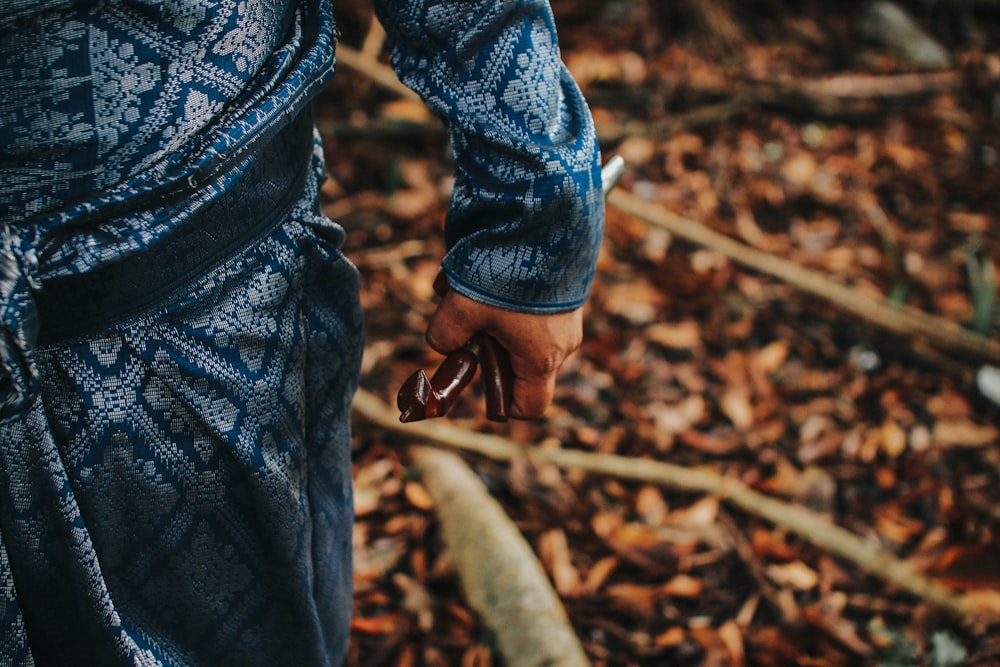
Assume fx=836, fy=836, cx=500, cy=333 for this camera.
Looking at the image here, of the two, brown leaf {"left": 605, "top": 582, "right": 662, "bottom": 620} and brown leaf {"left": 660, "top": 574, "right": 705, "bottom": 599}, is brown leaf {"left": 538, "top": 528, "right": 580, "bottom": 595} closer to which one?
brown leaf {"left": 605, "top": 582, "right": 662, "bottom": 620}

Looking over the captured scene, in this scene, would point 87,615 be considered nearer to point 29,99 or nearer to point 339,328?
point 339,328

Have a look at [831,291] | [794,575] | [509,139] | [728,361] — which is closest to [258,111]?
[509,139]

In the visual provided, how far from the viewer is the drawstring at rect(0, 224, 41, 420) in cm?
78

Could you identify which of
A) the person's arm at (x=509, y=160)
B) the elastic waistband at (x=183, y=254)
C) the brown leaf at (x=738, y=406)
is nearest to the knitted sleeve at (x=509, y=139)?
the person's arm at (x=509, y=160)

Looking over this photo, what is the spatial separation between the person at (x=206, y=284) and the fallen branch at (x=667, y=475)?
3.92 feet

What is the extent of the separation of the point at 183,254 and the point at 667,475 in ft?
5.73

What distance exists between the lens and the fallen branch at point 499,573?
1.83 metres

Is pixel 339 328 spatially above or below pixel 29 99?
below

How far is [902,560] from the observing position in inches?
87.3

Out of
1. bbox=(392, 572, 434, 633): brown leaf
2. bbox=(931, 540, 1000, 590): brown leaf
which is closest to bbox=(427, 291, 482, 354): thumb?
bbox=(392, 572, 434, 633): brown leaf

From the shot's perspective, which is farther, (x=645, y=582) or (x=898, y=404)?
(x=898, y=404)

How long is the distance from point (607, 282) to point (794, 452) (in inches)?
37.8

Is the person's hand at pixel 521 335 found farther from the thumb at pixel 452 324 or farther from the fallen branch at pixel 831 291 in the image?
Result: the fallen branch at pixel 831 291

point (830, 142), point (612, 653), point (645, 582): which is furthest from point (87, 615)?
point (830, 142)
